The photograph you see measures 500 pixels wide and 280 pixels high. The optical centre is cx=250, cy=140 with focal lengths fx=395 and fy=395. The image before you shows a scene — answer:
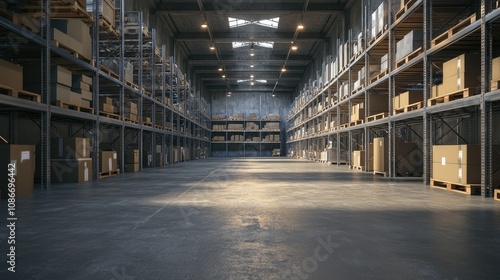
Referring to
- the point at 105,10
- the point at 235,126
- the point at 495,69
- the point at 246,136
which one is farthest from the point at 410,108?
the point at 246,136

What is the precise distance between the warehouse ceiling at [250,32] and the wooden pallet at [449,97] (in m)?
10.5

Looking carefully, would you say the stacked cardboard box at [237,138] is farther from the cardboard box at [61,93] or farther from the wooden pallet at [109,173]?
the cardboard box at [61,93]

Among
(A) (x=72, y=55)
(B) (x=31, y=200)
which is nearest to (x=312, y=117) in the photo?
(A) (x=72, y=55)

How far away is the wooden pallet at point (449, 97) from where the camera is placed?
711 centimetres

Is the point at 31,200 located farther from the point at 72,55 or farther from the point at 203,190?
the point at 72,55

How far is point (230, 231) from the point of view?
3922 mm

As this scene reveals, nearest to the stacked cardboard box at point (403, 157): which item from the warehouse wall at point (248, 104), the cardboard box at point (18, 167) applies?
the cardboard box at point (18, 167)

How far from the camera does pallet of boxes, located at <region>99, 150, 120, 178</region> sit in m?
11.0

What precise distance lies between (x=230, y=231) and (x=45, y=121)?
5.62 meters

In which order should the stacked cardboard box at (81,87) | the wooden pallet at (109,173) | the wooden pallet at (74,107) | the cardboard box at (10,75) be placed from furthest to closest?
the wooden pallet at (109,173) < the stacked cardboard box at (81,87) < the wooden pallet at (74,107) < the cardboard box at (10,75)

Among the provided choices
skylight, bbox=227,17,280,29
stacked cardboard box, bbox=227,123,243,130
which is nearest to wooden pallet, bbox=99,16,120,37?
skylight, bbox=227,17,280,29

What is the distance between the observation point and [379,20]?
12.0 m

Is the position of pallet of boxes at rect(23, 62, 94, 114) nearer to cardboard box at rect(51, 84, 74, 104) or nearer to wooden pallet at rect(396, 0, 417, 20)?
cardboard box at rect(51, 84, 74, 104)

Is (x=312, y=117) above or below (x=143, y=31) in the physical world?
below
